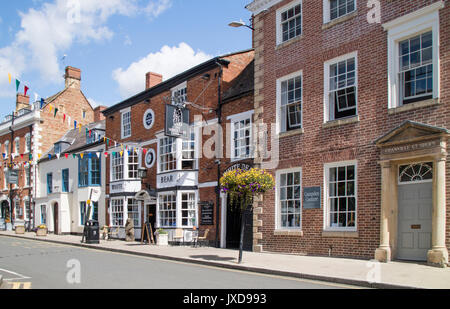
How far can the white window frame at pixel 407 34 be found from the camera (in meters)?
11.5

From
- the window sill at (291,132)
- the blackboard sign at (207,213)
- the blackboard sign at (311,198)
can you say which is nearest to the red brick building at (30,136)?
the blackboard sign at (207,213)

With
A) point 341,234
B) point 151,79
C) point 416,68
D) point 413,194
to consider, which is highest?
point 151,79

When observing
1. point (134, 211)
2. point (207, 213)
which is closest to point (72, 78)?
point (134, 211)

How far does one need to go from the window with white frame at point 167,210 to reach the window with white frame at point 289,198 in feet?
24.6

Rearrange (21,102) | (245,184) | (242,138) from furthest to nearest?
(21,102) → (242,138) → (245,184)

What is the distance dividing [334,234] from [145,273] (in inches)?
237

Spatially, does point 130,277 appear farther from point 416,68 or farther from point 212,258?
point 416,68

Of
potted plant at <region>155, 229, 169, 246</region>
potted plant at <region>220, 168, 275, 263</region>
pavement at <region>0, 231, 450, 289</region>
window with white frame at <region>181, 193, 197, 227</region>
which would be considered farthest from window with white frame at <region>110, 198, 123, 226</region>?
potted plant at <region>220, 168, 275, 263</region>

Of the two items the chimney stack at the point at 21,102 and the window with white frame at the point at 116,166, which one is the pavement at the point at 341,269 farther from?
the chimney stack at the point at 21,102

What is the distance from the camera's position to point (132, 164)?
26.0 m

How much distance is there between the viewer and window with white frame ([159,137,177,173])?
22.0 m

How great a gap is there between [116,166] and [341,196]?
16961 millimetres
